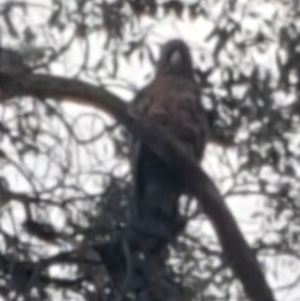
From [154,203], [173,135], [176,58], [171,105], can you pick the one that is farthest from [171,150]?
[176,58]

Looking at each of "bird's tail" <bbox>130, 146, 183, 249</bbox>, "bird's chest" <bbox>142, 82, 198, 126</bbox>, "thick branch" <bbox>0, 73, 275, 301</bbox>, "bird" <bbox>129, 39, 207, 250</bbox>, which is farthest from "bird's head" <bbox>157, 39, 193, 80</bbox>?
"thick branch" <bbox>0, 73, 275, 301</bbox>

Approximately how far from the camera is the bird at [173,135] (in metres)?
6.41

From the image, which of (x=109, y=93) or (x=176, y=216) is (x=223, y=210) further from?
(x=176, y=216)

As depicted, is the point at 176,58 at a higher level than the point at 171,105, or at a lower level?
higher

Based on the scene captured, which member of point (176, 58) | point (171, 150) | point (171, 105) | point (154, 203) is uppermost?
point (176, 58)

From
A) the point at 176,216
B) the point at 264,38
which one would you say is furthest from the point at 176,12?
the point at 176,216

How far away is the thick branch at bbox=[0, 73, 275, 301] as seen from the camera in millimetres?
5492

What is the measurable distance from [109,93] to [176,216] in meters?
1.60

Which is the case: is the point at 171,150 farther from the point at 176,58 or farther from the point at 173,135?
the point at 176,58

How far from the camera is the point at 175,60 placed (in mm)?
8406

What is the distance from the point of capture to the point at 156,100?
7.82 metres

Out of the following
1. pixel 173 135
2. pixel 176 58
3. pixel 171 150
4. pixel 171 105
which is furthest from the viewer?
pixel 176 58

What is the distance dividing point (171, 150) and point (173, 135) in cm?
94

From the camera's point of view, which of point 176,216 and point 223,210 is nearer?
point 223,210
